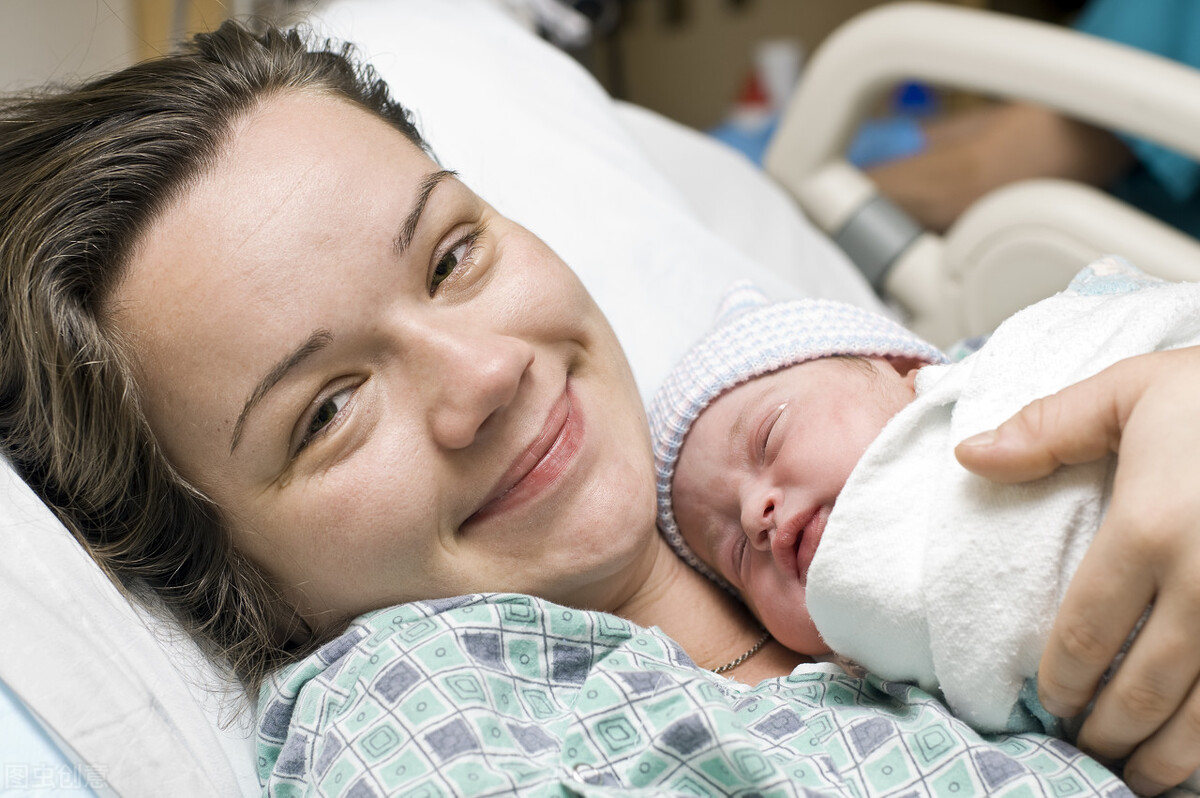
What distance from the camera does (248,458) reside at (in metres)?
0.85

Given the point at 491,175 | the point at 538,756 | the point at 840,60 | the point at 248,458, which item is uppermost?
the point at 840,60

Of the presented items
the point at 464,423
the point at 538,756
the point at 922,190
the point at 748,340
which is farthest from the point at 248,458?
the point at 922,190

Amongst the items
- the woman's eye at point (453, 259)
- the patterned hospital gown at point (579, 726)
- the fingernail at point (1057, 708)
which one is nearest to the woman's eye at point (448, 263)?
the woman's eye at point (453, 259)

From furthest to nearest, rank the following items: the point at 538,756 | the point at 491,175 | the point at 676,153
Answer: the point at 676,153
the point at 491,175
the point at 538,756

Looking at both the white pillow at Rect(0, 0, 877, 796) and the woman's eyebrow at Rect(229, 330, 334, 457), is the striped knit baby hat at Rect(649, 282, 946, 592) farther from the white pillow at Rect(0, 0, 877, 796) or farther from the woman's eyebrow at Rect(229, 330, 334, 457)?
the woman's eyebrow at Rect(229, 330, 334, 457)

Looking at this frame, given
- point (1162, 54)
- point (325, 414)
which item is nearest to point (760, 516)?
point (325, 414)

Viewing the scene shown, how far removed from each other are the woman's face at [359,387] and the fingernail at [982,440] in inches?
12.5

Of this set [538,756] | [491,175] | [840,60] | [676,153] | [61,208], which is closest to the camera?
[538,756]

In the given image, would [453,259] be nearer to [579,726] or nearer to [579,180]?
[579,726]

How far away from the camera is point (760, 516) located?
37.1 inches

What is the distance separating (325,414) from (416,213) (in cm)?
20

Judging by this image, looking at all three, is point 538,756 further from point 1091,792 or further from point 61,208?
point 61,208

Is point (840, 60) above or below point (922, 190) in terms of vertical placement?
above

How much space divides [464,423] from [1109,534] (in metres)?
0.48
